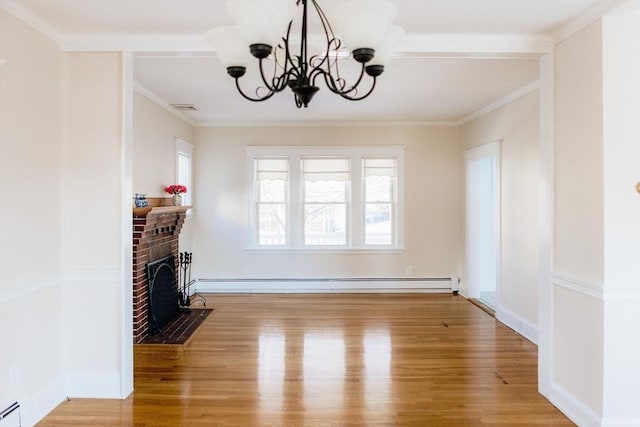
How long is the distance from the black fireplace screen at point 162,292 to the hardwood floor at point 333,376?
45 cm

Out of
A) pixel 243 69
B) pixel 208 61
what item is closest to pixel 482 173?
pixel 208 61

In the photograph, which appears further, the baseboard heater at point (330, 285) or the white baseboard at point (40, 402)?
the baseboard heater at point (330, 285)

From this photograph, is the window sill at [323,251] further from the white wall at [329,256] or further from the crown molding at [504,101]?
the crown molding at [504,101]

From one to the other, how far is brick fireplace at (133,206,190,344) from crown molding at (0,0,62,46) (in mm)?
1623

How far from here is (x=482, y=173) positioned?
5.80 meters

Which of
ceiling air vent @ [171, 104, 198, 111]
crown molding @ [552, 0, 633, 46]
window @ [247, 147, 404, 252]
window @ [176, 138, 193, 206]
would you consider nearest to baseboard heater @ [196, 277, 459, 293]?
window @ [247, 147, 404, 252]

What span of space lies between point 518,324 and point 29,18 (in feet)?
16.7

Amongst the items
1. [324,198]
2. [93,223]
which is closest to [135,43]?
[93,223]

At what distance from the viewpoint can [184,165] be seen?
5.85 metres

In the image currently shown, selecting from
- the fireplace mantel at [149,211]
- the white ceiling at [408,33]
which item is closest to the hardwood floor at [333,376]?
the fireplace mantel at [149,211]

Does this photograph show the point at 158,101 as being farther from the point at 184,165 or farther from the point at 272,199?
the point at 272,199

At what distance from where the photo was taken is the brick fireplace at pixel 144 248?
3.95 m
